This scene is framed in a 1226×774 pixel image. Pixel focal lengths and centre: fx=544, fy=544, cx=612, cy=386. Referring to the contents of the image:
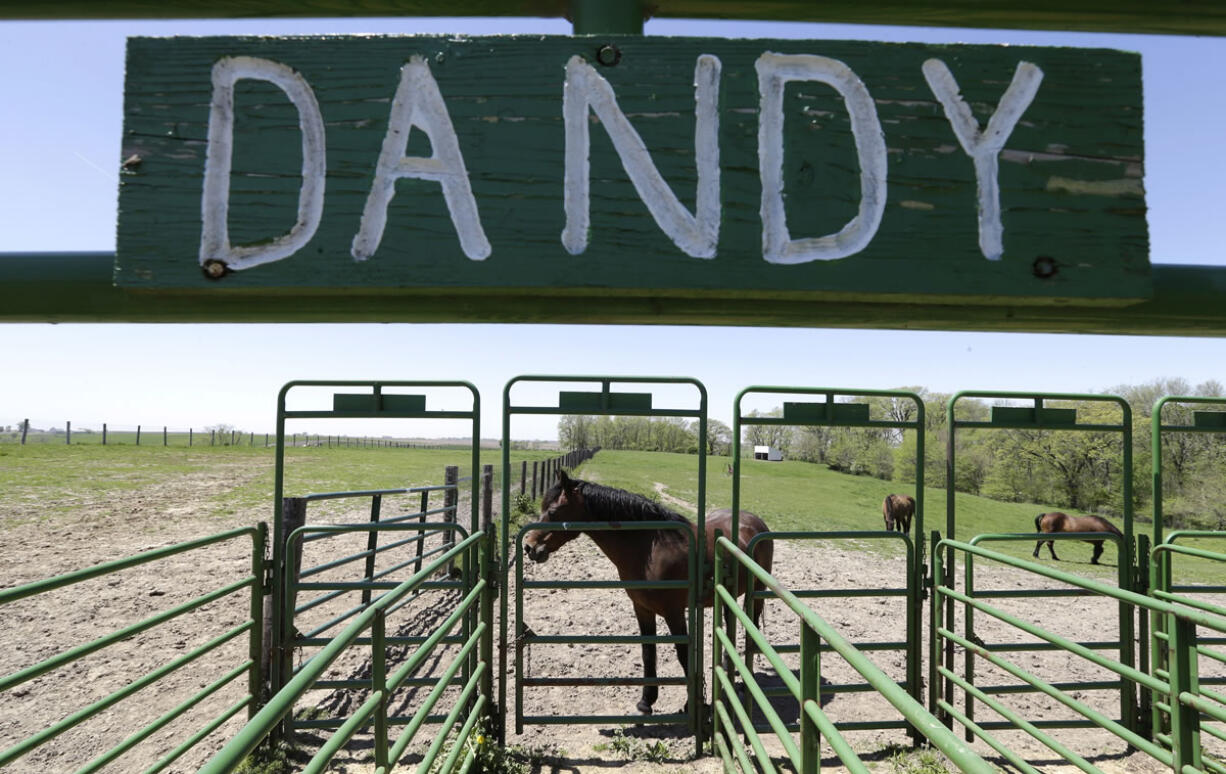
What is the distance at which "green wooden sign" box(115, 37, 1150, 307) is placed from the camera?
91 cm

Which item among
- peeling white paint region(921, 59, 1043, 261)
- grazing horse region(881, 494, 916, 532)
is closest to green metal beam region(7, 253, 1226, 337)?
peeling white paint region(921, 59, 1043, 261)

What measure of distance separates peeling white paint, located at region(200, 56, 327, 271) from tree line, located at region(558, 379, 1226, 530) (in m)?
9.92

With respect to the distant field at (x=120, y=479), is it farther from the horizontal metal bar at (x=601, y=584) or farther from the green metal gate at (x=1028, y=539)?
the green metal gate at (x=1028, y=539)

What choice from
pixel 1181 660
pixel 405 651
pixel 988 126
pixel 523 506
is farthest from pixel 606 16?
pixel 523 506

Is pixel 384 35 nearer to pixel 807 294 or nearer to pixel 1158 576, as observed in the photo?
pixel 807 294

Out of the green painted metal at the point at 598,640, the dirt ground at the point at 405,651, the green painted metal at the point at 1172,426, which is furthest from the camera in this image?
the dirt ground at the point at 405,651

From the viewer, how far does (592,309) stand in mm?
965

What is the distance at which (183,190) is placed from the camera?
3.01 feet

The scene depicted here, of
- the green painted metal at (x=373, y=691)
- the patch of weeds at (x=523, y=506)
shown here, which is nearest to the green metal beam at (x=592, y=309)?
the green painted metal at (x=373, y=691)

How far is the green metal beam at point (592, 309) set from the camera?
89cm

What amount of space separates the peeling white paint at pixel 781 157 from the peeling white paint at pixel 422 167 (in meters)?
0.49

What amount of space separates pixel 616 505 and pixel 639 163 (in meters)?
3.51

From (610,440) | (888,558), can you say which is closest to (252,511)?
(888,558)

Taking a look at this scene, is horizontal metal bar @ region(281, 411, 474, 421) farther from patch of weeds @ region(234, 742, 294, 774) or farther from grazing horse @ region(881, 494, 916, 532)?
grazing horse @ region(881, 494, 916, 532)
